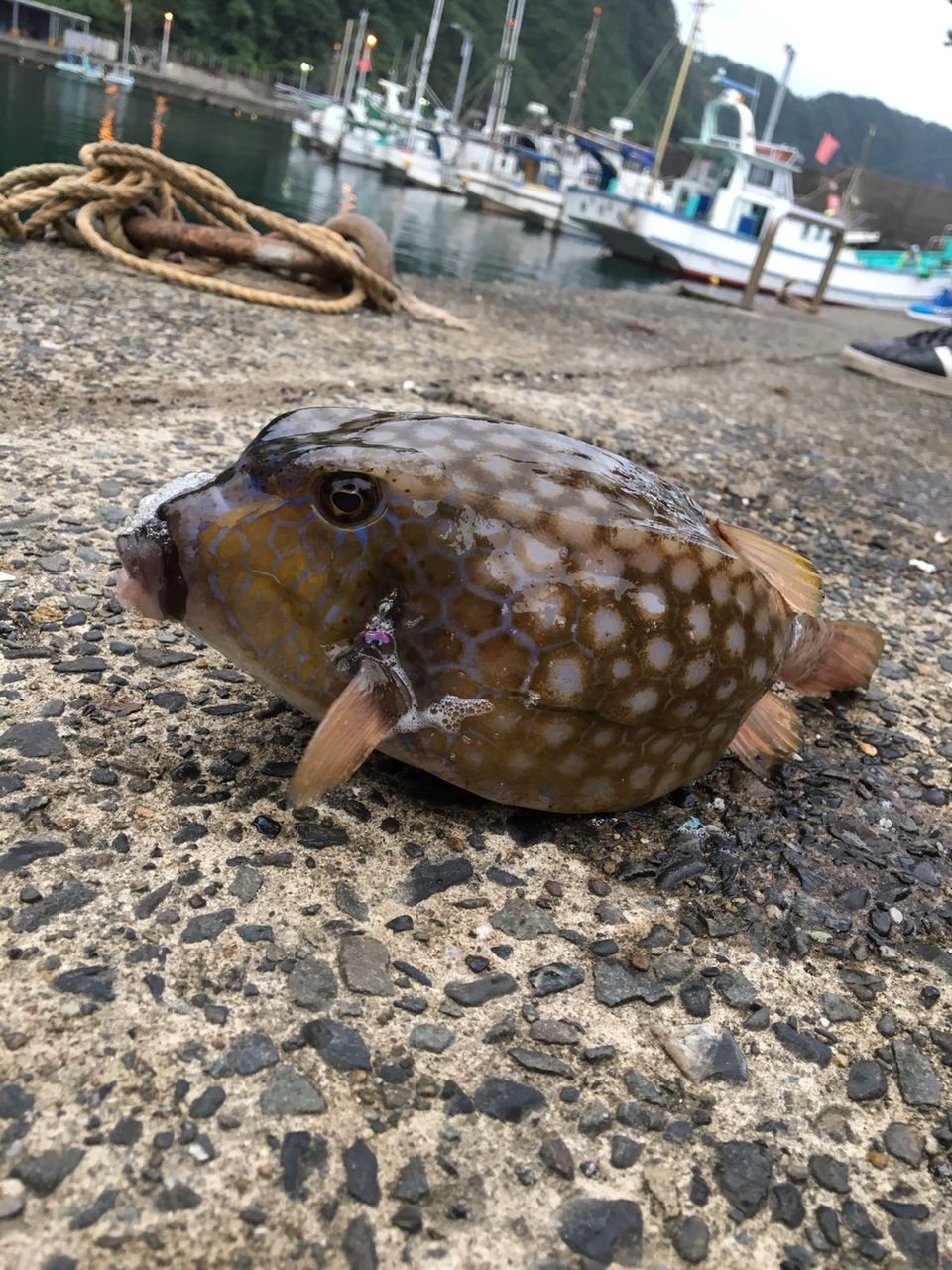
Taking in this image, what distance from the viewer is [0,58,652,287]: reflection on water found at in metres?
25.3

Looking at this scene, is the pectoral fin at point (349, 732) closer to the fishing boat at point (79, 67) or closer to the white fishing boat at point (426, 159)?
the white fishing boat at point (426, 159)

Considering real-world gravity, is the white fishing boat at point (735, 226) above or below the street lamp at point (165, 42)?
below

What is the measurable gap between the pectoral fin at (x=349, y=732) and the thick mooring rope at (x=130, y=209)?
5604 millimetres

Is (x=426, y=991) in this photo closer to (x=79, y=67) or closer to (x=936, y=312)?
(x=936, y=312)

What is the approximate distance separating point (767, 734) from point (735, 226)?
3679 centimetres

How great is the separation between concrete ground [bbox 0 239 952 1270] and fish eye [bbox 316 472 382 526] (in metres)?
0.65

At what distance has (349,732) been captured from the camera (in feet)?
5.39

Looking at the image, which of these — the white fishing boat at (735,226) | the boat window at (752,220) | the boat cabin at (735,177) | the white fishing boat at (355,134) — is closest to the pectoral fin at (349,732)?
the white fishing boat at (735,226)

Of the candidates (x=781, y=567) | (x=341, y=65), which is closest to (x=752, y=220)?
(x=781, y=567)

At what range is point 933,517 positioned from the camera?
5.38 metres

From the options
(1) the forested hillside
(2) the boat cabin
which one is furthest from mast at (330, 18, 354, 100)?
(2) the boat cabin

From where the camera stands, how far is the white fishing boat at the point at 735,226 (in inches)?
1286

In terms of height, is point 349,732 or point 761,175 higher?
point 761,175

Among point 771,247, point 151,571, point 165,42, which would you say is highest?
point 165,42
